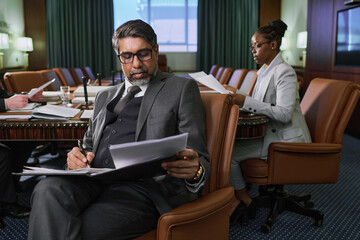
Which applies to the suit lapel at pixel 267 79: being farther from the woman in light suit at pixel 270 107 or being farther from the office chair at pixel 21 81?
the office chair at pixel 21 81

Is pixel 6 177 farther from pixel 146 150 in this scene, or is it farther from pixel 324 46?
pixel 324 46

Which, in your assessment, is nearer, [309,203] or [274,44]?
[274,44]

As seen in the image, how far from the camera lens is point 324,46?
16.8 feet

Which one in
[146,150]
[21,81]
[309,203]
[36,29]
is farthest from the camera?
[36,29]

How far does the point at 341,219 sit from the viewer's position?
2180 mm

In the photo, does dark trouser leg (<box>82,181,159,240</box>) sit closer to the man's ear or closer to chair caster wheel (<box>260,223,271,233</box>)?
chair caster wheel (<box>260,223,271,233</box>)

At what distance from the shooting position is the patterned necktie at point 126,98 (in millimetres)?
1407

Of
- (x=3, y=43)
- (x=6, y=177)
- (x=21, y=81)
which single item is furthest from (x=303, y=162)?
(x=3, y=43)

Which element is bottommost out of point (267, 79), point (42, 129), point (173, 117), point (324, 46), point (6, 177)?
point (6, 177)

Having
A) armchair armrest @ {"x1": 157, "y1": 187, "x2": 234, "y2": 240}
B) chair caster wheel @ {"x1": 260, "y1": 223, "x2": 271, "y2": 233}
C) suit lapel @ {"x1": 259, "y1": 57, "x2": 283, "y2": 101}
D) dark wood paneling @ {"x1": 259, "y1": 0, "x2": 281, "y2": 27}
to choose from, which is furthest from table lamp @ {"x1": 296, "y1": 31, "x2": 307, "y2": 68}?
armchair armrest @ {"x1": 157, "y1": 187, "x2": 234, "y2": 240}

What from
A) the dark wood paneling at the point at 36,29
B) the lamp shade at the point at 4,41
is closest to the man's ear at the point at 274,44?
the lamp shade at the point at 4,41

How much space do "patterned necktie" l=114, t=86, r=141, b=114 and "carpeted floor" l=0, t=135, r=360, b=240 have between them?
0.99 m

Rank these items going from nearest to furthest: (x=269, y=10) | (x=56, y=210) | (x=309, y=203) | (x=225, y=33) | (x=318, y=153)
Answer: (x=56, y=210)
(x=318, y=153)
(x=309, y=203)
(x=269, y=10)
(x=225, y=33)

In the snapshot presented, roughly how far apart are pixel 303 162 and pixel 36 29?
7.16 meters
